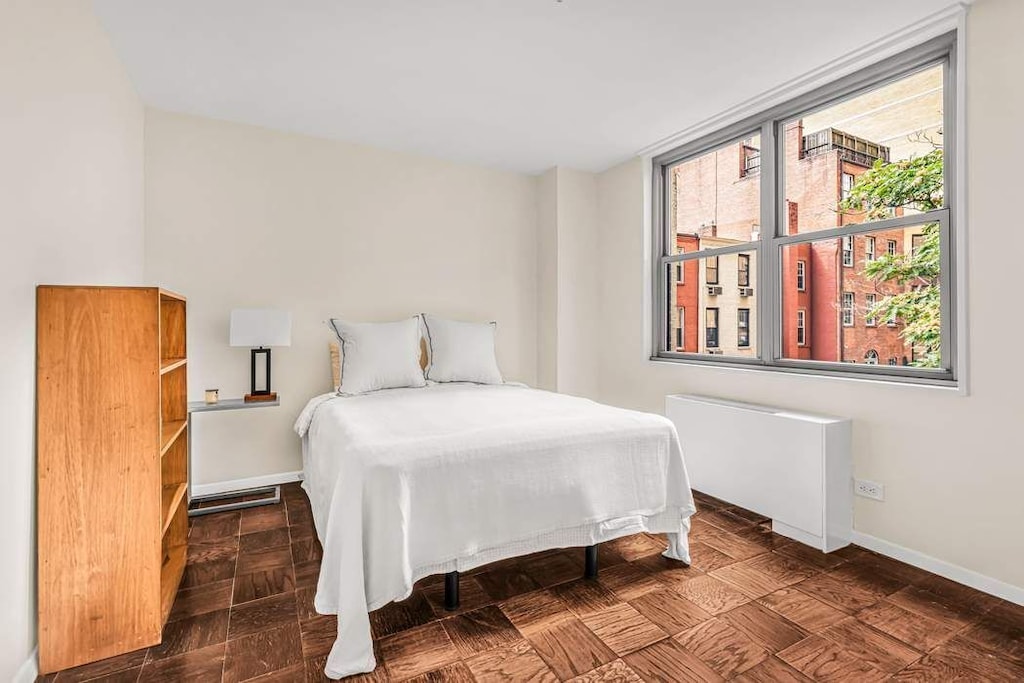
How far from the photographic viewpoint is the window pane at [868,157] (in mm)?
2555

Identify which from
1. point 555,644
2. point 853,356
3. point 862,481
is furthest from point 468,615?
point 853,356

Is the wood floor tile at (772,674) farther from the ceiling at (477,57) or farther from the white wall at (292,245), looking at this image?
the white wall at (292,245)

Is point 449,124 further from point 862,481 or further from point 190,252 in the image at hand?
point 862,481

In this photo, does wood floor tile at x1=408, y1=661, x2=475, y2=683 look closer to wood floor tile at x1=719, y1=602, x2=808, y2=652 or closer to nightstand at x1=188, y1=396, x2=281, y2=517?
wood floor tile at x1=719, y1=602, x2=808, y2=652

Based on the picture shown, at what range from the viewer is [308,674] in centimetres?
170

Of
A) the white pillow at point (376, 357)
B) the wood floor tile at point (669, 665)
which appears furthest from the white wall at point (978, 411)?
the white pillow at point (376, 357)

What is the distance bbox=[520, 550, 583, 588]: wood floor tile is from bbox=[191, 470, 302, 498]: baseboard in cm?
207

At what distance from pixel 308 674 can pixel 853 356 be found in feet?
9.93

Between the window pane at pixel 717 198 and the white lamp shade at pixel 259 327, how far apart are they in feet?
9.78

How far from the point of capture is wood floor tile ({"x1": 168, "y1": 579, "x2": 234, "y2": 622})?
2.08 m

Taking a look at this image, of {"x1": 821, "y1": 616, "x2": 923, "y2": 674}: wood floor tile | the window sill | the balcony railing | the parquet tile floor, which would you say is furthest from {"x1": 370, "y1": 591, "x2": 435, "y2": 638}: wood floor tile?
the balcony railing

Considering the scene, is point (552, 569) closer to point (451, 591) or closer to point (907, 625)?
point (451, 591)

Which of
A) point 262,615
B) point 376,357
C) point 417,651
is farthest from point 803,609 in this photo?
point 376,357

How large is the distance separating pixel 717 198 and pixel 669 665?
310 cm
